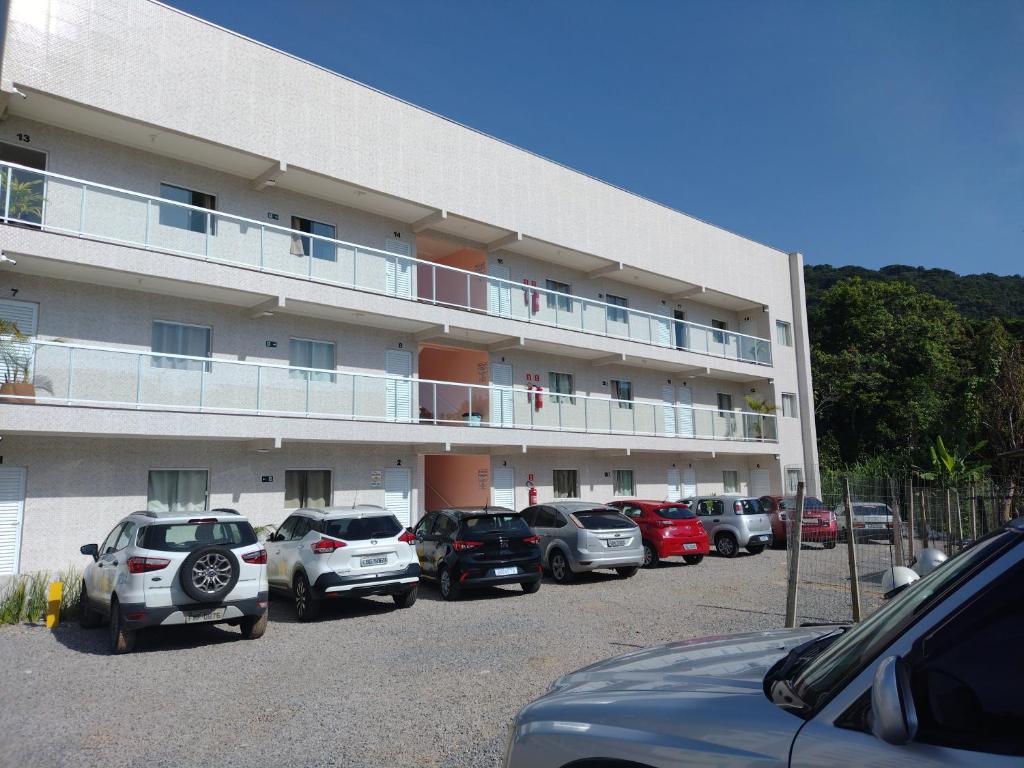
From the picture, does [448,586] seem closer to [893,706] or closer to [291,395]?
[291,395]

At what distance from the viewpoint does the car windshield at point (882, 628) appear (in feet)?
7.53

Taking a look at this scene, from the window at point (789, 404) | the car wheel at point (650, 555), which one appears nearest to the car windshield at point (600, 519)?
the car wheel at point (650, 555)

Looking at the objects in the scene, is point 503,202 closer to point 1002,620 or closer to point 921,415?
point 1002,620

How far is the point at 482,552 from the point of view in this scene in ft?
47.1

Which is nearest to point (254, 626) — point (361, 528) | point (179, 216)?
point (361, 528)

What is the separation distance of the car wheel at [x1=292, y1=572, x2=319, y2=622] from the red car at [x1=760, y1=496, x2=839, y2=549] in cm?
801

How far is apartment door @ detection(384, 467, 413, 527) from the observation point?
21.6m

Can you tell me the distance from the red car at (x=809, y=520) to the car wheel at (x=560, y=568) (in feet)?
15.6

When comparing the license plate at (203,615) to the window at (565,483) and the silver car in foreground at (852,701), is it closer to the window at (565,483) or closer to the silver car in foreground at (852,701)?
the silver car in foreground at (852,701)

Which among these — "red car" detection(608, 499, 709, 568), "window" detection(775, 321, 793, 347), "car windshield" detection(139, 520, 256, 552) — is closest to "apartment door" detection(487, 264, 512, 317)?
"red car" detection(608, 499, 709, 568)

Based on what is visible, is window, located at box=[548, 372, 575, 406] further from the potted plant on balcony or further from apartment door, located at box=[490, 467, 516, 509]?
the potted plant on balcony

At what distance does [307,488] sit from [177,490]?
10.6 feet

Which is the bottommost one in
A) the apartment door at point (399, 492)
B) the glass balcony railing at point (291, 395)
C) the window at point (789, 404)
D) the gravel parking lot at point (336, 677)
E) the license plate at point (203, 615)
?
the gravel parking lot at point (336, 677)

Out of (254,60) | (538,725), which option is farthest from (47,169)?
(538,725)
